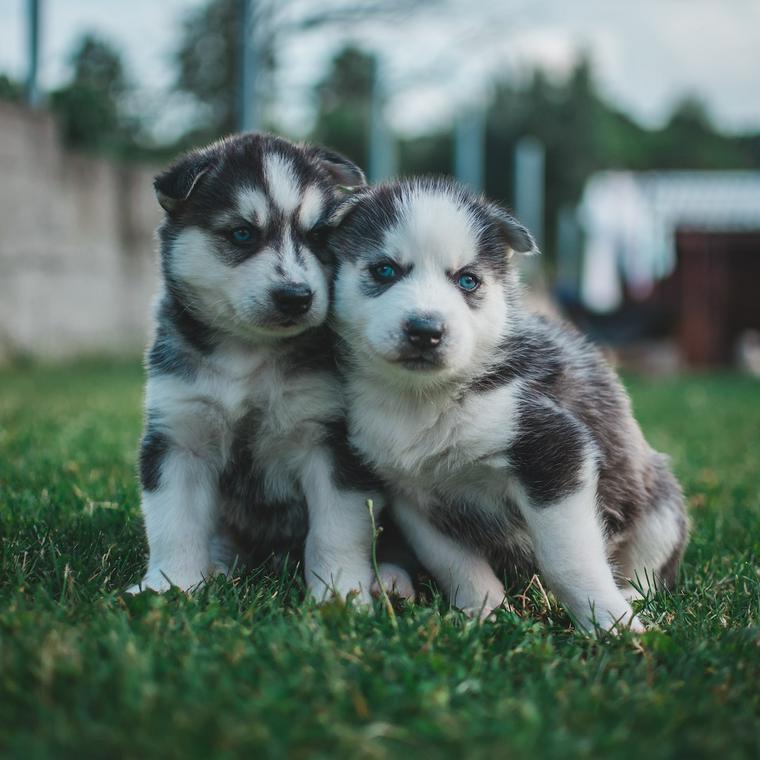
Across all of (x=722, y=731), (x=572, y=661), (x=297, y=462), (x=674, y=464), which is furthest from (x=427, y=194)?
(x=674, y=464)

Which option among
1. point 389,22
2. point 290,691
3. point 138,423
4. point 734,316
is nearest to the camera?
point 290,691

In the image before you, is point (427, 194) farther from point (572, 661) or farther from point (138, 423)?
point (138, 423)

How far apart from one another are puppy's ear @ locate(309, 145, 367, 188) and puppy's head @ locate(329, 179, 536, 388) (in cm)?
35

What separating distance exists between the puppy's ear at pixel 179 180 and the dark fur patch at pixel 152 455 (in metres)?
0.80

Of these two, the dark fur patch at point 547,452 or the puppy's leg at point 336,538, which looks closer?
the dark fur patch at point 547,452

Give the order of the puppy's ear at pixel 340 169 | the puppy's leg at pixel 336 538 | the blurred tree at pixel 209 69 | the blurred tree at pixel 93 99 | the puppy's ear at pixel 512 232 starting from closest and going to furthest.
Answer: the puppy's leg at pixel 336 538
the puppy's ear at pixel 512 232
the puppy's ear at pixel 340 169
the blurred tree at pixel 93 99
the blurred tree at pixel 209 69

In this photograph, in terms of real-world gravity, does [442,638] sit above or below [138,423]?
above

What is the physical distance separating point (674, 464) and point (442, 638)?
3.84 meters

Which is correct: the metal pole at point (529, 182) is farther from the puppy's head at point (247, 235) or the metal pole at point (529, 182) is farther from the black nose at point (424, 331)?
the black nose at point (424, 331)

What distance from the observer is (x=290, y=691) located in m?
2.05

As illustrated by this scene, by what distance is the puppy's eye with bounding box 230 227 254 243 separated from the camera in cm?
333

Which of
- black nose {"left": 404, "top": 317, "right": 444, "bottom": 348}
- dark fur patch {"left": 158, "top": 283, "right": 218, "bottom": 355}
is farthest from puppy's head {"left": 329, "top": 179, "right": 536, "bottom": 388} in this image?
dark fur patch {"left": 158, "top": 283, "right": 218, "bottom": 355}

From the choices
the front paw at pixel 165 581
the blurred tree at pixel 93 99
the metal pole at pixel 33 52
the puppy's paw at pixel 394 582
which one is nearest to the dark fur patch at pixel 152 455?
the front paw at pixel 165 581

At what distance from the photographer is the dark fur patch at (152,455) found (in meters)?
3.19
